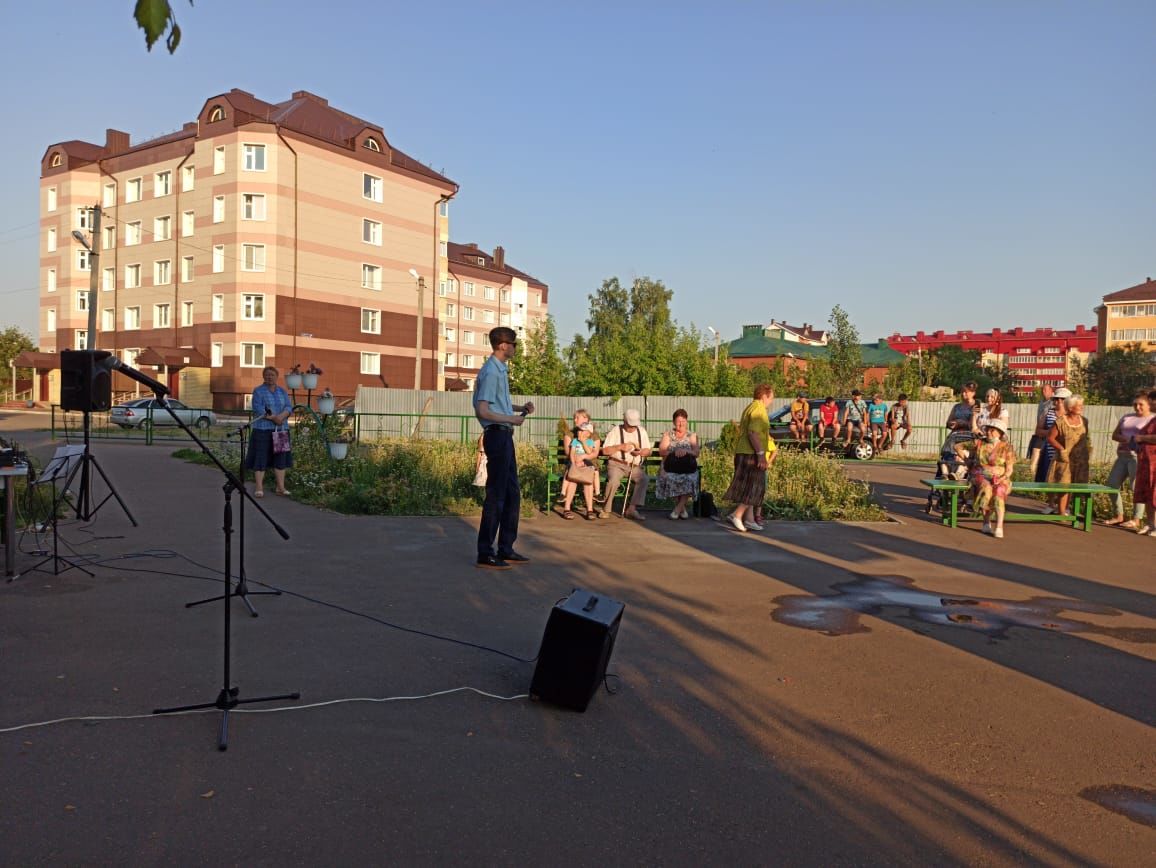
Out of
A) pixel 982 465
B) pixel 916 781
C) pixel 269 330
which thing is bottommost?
pixel 916 781

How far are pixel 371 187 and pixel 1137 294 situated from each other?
7972cm

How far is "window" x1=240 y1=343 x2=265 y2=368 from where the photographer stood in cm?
4653

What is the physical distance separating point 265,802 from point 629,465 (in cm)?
896

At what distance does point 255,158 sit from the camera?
4609 cm

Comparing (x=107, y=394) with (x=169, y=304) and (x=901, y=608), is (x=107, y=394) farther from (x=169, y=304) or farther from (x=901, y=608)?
(x=169, y=304)

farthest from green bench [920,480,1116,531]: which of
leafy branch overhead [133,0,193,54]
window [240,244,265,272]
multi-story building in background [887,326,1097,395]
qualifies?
multi-story building in background [887,326,1097,395]

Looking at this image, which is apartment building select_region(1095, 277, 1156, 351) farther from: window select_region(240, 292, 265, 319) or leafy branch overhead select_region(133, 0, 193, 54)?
leafy branch overhead select_region(133, 0, 193, 54)

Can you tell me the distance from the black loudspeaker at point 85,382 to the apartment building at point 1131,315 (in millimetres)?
101517

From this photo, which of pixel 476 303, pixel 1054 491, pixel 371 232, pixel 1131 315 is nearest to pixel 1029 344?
pixel 1131 315

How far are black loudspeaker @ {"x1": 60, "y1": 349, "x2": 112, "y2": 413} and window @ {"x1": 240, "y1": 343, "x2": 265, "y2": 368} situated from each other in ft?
136

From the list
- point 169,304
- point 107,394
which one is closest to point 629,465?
point 107,394

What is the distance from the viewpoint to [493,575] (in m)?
7.87

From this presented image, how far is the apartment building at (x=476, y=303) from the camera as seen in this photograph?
75.3 meters

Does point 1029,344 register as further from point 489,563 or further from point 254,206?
point 489,563
